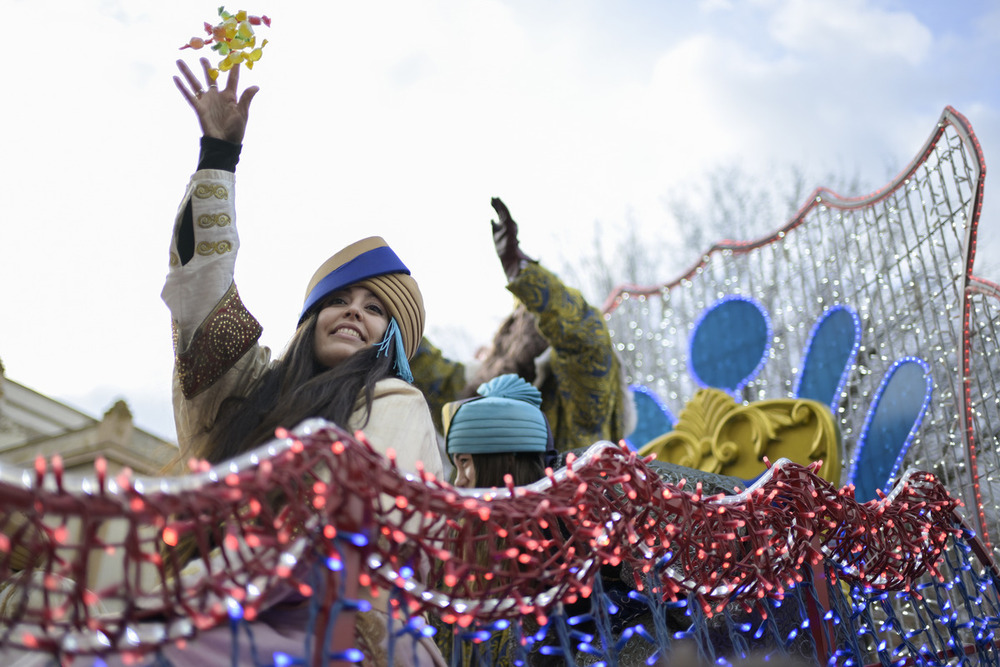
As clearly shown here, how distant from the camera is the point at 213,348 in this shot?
176 centimetres

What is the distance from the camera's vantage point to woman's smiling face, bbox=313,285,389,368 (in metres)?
1.86

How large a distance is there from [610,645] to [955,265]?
250 centimetres

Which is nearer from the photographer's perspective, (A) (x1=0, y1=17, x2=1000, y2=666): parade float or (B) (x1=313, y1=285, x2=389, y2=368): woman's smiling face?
(A) (x1=0, y1=17, x2=1000, y2=666): parade float

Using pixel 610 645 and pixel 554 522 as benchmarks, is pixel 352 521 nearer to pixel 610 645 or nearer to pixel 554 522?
pixel 554 522

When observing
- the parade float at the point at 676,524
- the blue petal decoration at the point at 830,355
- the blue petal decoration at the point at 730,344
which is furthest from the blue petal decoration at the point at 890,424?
the blue petal decoration at the point at 730,344

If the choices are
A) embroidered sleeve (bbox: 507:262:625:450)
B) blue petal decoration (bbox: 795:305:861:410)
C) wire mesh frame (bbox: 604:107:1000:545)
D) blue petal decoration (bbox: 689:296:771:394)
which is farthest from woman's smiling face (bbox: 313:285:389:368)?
blue petal decoration (bbox: 689:296:771:394)

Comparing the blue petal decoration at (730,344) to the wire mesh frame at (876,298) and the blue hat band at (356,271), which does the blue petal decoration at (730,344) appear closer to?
the wire mesh frame at (876,298)

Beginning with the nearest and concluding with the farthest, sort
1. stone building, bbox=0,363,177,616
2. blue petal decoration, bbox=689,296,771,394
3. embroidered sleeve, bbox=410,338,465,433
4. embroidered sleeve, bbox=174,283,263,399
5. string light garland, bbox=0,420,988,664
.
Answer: string light garland, bbox=0,420,988,664 < embroidered sleeve, bbox=174,283,263,399 < embroidered sleeve, bbox=410,338,465,433 < blue petal decoration, bbox=689,296,771,394 < stone building, bbox=0,363,177,616

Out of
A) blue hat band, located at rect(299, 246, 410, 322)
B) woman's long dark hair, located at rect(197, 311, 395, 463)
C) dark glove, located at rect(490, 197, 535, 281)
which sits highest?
dark glove, located at rect(490, 197, 535, 281)

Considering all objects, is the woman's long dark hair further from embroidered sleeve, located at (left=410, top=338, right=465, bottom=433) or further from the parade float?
embroidered sleeve, located at (left=410, top=338, right=465, bottom=433)

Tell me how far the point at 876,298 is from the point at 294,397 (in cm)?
279

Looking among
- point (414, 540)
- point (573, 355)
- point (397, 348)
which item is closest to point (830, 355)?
point (573, 355)

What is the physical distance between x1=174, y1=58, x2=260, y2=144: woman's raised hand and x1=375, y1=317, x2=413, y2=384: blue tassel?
1.75 ft

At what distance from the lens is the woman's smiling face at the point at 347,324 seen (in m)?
1.86
